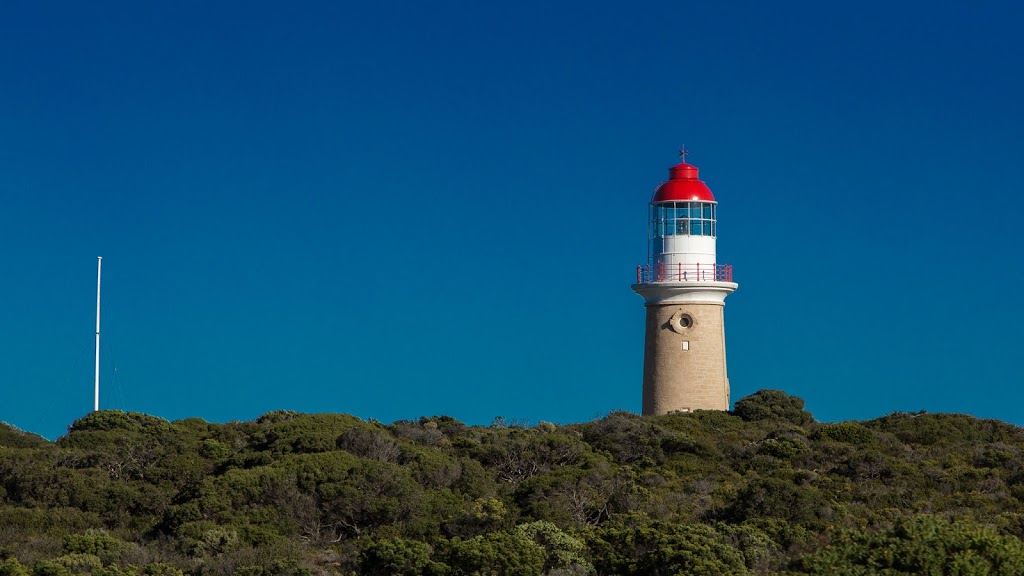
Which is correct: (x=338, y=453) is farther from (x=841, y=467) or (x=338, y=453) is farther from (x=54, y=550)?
(x=841, y=467)

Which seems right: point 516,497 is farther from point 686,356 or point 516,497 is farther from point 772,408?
point 772,408

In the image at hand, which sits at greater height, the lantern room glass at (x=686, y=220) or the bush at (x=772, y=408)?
the lantern room glass at (x=686, y=220)

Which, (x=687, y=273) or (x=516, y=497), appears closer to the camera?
(x=516, y=497)

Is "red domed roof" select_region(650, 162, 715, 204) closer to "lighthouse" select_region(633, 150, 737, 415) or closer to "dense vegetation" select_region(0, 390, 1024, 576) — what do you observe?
"lighthouse" select_region(633, 150, 737, 415)

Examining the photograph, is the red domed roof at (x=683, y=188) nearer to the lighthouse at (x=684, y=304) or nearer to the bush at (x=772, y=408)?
the lighthouse at (x=684, y=304)

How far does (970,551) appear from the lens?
18672mm

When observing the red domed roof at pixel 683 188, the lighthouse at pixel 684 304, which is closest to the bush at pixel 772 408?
the lighthouse at pixel 684 304

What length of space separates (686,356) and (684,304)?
1.34 meters

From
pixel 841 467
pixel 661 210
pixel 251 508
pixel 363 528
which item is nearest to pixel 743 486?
pixel 841 467

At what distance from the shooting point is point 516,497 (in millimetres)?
27422

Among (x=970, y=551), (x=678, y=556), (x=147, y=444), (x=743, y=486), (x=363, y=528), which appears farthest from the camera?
(x=147, y=444)

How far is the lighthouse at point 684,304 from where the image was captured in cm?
3766

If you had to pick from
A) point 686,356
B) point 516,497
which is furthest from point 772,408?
point 516,497

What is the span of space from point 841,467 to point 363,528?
9962 millimetres
